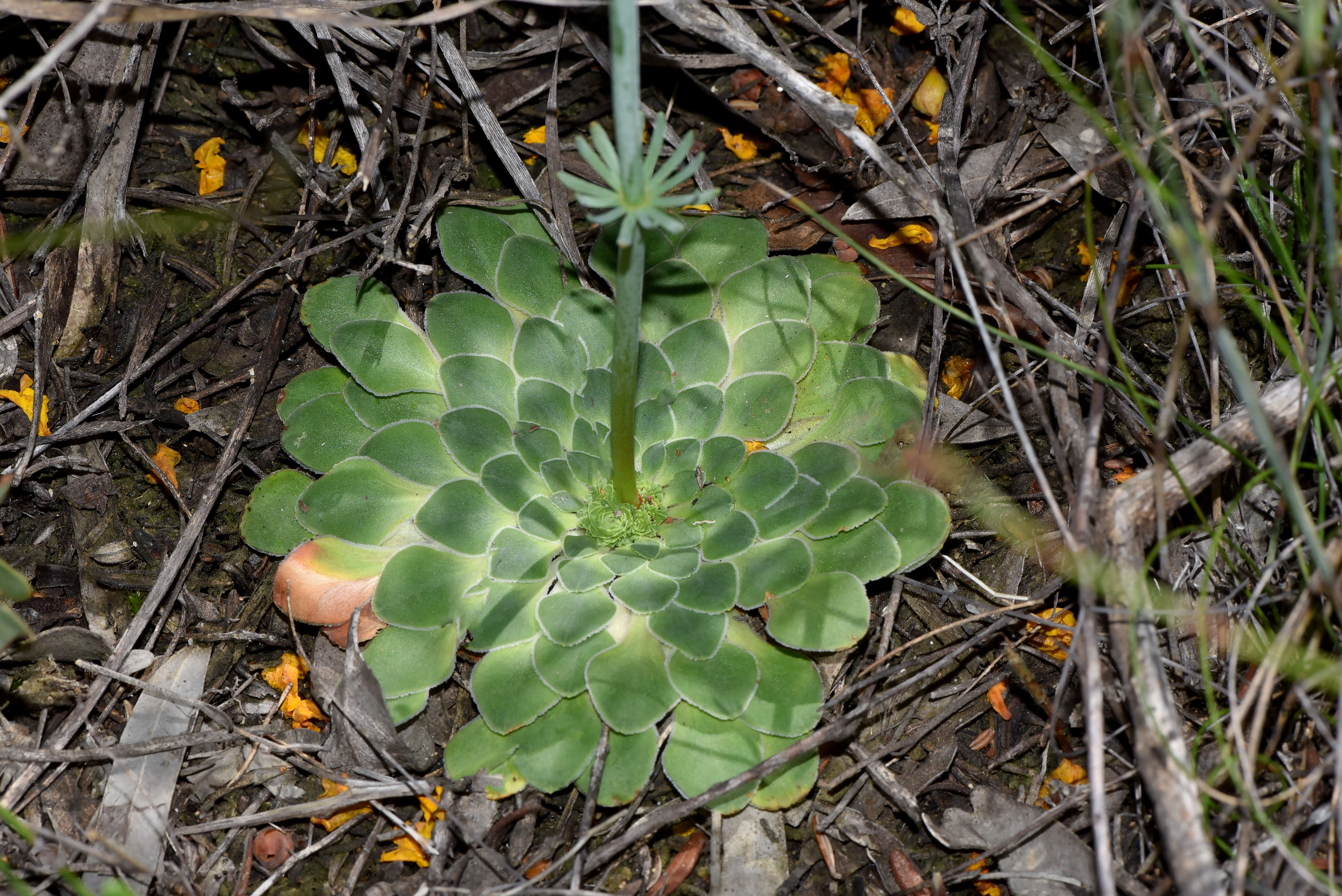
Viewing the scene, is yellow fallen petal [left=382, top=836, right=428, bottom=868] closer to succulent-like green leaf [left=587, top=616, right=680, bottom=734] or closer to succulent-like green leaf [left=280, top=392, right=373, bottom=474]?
succulent-like green leaf [left=587, top=616, right=680, bottom=734]

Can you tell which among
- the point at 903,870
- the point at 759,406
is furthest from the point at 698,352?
the point at 903,870

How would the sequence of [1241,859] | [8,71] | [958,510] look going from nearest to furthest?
[1241,859], [958,510], [8,71]

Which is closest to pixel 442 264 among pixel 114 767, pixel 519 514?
pixel 519 514

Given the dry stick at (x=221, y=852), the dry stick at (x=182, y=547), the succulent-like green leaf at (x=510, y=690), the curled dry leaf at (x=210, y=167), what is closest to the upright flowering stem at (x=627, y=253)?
the succulent-like green leaf at (x=510, y=690)

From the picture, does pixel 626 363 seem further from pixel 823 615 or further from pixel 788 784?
pixel 788 784

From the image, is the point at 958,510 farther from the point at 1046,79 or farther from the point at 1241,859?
the point at 1046,79

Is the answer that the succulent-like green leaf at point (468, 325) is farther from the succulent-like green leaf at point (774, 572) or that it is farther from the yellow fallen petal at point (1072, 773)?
the yellow fallen petal at point (1072, 773)
